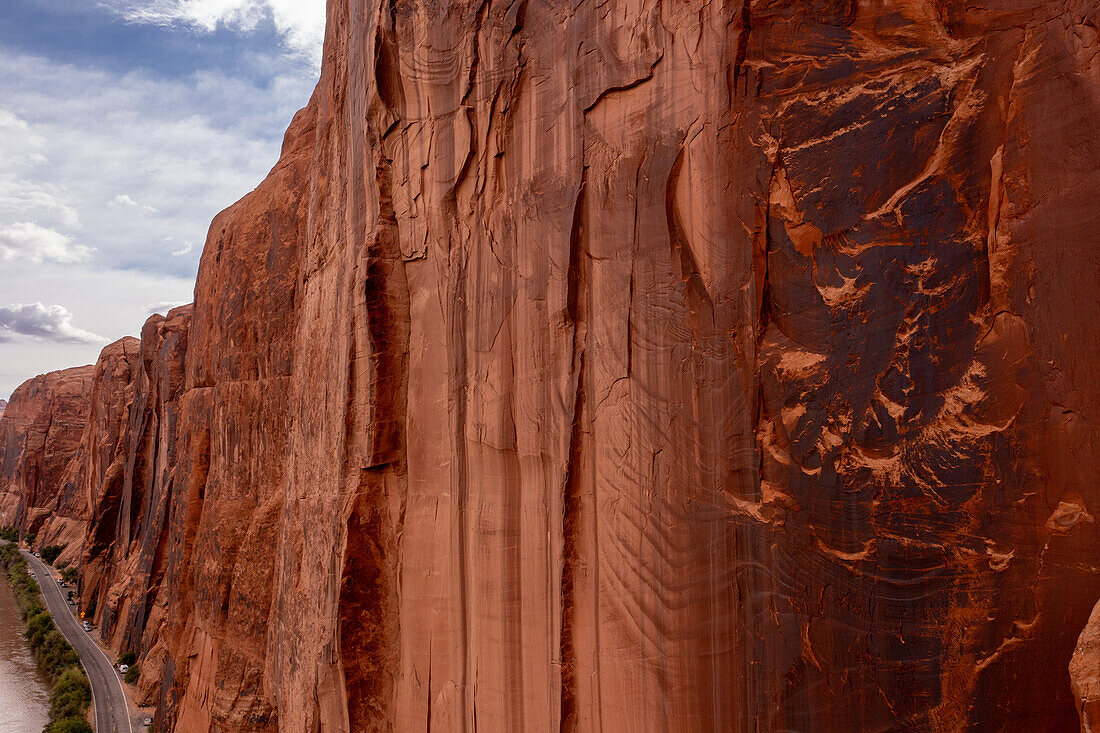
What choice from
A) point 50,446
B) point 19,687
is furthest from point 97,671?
point 50,446

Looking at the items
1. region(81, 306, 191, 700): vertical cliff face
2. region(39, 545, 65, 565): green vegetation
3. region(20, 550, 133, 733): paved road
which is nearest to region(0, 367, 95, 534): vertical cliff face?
region(39, 545, 65, 565): green vegetation

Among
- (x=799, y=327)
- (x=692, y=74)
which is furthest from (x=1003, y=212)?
(x=692, y=74)

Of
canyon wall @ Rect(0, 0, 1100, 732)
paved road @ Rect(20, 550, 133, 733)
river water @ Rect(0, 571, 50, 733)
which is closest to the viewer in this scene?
canyon wall @ Rect(0, 0, 1100, 732)

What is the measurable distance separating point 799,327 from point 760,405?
512 millimetres

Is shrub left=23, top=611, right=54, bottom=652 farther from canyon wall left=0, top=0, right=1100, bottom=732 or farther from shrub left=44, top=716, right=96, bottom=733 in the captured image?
canyon wall left=0, top=0, right=1100, bottom=732

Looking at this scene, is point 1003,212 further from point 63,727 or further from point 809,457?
point 63,727

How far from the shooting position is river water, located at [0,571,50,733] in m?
26.2

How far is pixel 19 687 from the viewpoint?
29.7 meters

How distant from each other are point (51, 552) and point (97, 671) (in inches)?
1106

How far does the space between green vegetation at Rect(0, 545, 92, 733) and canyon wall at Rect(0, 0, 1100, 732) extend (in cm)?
2353

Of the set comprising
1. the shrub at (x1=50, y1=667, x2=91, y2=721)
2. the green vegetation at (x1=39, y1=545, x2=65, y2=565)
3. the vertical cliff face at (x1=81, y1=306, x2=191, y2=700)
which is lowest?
the shrub at (x1=50, y1=667, x2=91, y2=721)

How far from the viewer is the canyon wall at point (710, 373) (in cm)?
319

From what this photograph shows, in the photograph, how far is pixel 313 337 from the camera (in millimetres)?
8695

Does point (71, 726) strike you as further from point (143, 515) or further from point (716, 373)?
point (716, 373)
